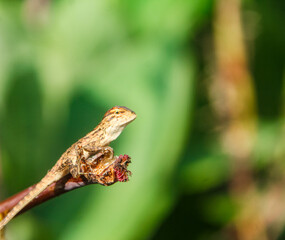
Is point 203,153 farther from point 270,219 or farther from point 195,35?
point 195,35

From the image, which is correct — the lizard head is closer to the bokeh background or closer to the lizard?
the lizard

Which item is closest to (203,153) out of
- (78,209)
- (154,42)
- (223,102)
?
(223,102)

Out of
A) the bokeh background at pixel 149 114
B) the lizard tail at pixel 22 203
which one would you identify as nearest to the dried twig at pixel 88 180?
the lizard tail at pixel 22 203

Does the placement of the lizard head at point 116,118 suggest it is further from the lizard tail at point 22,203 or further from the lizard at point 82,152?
the lizard tail at point 22,203

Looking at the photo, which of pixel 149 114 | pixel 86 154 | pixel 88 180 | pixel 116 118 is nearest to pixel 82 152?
pixel 86 154

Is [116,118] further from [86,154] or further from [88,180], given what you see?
[88,180]
